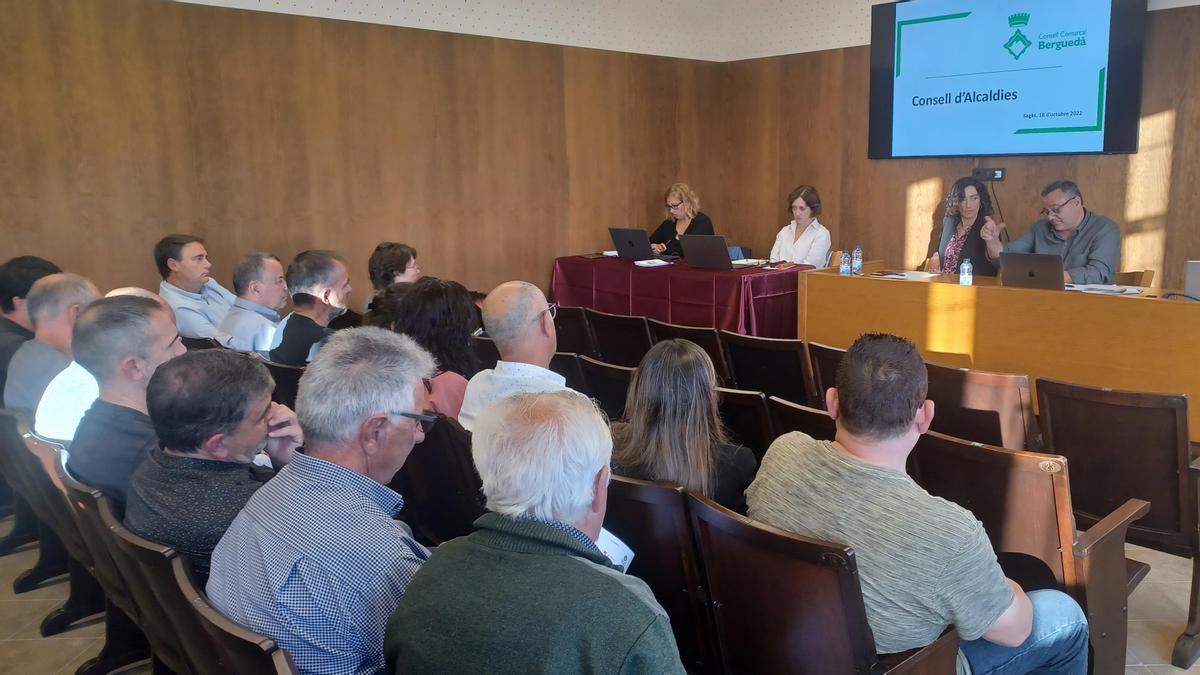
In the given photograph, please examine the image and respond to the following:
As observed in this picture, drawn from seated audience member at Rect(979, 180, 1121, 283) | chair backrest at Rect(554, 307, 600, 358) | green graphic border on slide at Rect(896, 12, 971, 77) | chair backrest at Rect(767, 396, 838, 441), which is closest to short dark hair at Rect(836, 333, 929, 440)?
chair backrest at Rect(767, 396, 838, 441)

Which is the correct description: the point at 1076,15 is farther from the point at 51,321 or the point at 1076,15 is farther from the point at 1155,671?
the point at 51,321

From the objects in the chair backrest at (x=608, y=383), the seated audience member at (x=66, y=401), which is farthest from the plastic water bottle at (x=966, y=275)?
the seated audience member at (x=66, y=401)

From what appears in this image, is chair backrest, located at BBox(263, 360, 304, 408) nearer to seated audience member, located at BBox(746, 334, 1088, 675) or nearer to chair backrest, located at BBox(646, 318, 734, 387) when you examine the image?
chair backrest, located at BBox(646, 318, 734, 387)

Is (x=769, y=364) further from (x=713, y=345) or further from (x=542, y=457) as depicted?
(x=542, y=457)

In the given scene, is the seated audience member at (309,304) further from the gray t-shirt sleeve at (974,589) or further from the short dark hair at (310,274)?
the gray t-shirt sleeve at (974,589)

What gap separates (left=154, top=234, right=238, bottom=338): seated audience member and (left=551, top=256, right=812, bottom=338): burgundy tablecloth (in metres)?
2.97

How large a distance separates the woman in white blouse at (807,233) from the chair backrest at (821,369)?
3.14m

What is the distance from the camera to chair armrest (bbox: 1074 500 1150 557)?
1.99 m

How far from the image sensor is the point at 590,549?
1282 millimetres

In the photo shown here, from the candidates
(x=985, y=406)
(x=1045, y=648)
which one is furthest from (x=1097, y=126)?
(x=1045, y=648)

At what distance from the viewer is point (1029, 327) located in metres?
4.38

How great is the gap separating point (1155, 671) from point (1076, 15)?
16.8 ft

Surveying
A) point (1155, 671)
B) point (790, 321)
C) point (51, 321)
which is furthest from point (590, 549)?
point (790, 321)

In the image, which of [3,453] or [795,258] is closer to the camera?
[3,453]
